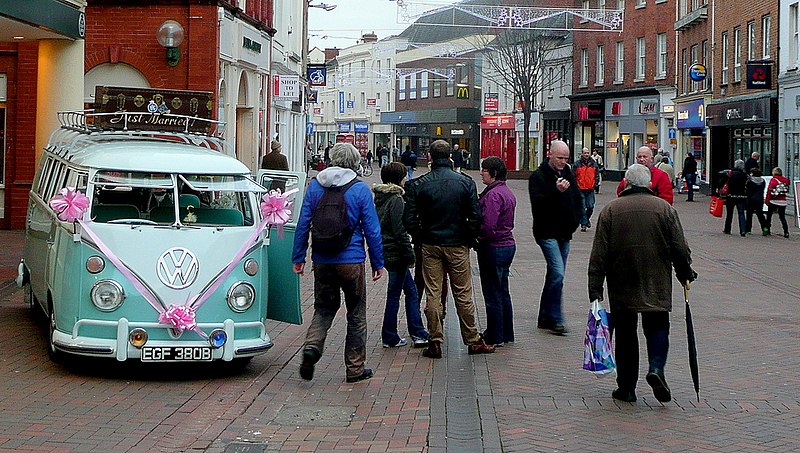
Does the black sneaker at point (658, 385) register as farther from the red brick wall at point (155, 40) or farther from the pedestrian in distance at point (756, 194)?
the pedestrian in distance at point (756, 194)

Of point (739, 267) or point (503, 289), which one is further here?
point (739, 267)

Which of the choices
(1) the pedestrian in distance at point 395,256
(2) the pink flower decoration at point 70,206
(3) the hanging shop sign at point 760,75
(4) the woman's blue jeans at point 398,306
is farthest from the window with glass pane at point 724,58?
(2) the pink flower decoration at point 70,206

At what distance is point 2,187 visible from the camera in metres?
21.2

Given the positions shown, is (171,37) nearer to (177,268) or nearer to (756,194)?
(756,194)

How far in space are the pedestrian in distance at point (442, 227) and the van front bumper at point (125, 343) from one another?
6.00 ft

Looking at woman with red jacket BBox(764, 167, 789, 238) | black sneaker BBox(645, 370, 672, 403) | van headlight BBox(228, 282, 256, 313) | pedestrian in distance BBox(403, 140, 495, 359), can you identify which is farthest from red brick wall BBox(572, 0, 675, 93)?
black sneaker BBox(645, 370, 672, 403)

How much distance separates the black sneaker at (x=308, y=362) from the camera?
8.97m

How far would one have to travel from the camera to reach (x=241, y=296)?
29.8 ft

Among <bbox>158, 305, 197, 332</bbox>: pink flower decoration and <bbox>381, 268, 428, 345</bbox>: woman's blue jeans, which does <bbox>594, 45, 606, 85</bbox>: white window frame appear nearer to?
<bbox>381, 268, 428, 345</bbox>: woman's blue jeans

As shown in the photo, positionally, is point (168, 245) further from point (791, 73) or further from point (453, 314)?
point (791, 73)

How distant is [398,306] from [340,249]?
2.00 metres

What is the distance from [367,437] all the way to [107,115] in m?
5.02

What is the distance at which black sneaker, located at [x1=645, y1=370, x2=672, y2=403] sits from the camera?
8.19 meters

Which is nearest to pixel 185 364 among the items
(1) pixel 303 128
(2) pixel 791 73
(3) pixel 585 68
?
(2) pixel 791 73
